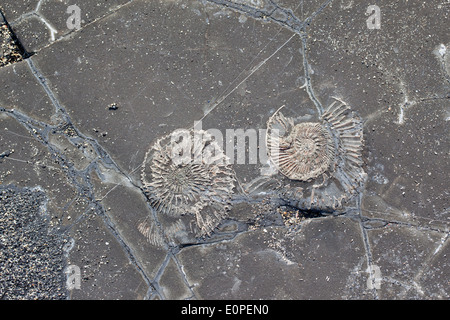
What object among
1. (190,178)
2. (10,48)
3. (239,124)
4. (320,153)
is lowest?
(190,178)

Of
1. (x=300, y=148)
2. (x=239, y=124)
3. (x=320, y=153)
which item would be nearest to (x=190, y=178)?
(x=239, y=124)

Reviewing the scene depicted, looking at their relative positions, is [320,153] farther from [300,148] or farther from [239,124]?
[239,124]

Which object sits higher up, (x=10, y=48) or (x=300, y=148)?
(x=10, y=48)

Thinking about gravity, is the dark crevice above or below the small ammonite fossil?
above

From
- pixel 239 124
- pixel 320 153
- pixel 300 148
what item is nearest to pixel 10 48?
pixel 239 124

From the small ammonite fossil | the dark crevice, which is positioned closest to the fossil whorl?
the small ammonite fossil

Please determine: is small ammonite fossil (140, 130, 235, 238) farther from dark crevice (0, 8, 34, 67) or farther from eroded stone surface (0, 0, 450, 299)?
dark crevice (0, 8, 34, 67)

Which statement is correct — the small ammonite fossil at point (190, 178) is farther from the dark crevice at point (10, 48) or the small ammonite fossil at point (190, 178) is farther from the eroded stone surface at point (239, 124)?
the dark crevice at point (10, 48)
